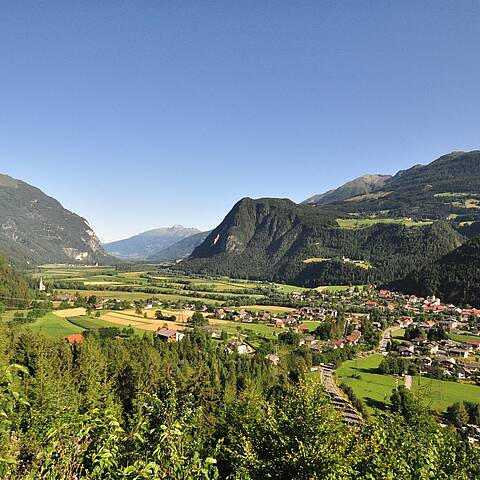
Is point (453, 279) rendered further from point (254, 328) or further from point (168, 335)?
point (168, 335)

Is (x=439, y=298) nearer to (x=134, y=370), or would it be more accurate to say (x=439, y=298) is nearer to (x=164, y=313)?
(x=164, y=313)

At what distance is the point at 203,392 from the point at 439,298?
121 metres

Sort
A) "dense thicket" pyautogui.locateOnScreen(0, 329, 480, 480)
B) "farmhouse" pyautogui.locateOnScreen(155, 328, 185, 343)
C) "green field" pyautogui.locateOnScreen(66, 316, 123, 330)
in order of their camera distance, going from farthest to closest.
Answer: "green field" pyautogui.locateOnScreen(66, 316, 123, 330) → "farmhouse" pyautogui.locateOnScreen(155, 328, 185, 343) → "dense thicket" pyautogui.locateOnScreen(0, 329, 480, 480)

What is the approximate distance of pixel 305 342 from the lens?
226 ft

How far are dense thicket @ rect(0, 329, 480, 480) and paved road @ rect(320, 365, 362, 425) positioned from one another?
6.53 metres

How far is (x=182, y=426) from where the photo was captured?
605 cm

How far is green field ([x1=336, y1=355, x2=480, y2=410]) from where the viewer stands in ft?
145

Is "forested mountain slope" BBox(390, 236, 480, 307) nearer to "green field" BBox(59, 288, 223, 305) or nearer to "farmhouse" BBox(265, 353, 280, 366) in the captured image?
"green field" BBox(59, 288, 223, 305)

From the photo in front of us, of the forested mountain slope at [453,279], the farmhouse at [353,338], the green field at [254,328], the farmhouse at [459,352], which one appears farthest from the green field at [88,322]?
the forested mountain slope at [453,279]

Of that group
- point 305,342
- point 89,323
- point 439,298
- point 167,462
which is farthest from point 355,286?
point 167,462

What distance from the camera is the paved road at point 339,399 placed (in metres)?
38.2

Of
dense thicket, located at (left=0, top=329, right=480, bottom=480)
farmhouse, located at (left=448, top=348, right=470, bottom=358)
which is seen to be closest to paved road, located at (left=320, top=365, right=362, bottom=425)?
dense thicket, located at (left=0, top=329, right=480, bottom=480)

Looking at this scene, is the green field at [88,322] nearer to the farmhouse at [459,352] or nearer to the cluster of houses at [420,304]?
the farmhouse at [459,352]

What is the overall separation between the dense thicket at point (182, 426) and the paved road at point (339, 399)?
6530 millimetres
